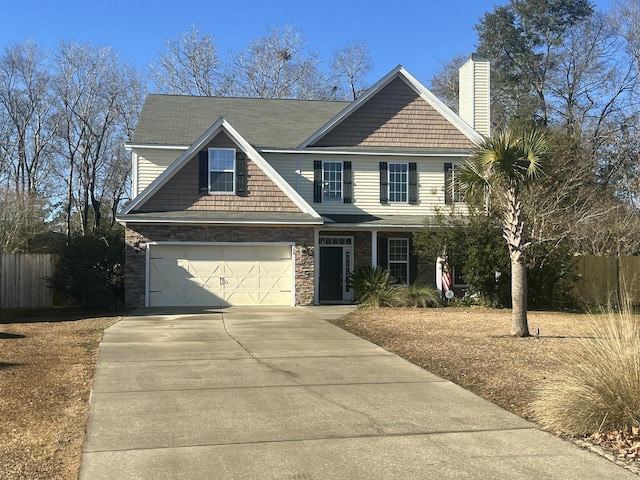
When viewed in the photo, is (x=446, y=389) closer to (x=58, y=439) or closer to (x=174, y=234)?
(x=58, y=439)

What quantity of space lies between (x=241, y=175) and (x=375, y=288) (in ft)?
18.8

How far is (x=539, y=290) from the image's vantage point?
20047 mm

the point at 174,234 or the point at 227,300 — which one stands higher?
the point at 174,234

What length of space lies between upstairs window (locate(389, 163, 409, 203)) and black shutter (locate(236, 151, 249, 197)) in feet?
18.5

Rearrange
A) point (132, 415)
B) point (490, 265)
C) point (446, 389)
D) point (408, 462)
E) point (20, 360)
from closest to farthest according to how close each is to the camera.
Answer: point (408, 462)
point (132, 415)
point (446, 389)
point (20, 360)
point (490, 265)

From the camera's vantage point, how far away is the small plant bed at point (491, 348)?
679 centimetres

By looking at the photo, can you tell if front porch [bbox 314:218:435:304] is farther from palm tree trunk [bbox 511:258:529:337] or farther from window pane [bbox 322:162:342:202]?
palm tree trunk [bbox 511:258:529:337]

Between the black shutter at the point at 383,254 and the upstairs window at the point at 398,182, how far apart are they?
1.51 metres

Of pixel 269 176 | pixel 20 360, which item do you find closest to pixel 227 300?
pixel 269 176

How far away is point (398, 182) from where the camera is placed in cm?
2286

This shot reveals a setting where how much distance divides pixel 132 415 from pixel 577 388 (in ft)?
15.4

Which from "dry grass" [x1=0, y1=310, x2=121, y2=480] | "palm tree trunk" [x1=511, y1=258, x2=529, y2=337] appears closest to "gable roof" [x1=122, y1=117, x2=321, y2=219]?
"dry grass" [x1=0, y1=310, x2=121, y2=480]

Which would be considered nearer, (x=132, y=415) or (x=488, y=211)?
(x=132, y=415)

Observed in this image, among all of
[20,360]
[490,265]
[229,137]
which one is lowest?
[20,360]
